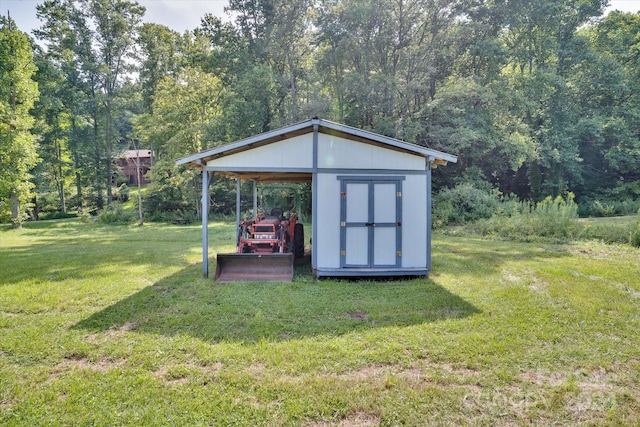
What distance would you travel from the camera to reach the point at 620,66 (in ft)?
60.1

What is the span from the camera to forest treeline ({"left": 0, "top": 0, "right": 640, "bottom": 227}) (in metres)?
16.3

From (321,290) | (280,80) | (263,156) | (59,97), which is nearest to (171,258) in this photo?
(263,156)

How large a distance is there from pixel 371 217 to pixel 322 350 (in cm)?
317

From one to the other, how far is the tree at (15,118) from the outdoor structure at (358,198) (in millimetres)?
13796

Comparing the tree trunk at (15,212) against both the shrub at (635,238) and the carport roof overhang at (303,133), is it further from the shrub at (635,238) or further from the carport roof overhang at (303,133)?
the shrub at (635,238)

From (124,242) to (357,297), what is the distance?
9.13 meters

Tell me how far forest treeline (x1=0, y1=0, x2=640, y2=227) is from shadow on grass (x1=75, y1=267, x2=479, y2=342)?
12003 millimetres

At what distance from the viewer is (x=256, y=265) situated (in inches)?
254

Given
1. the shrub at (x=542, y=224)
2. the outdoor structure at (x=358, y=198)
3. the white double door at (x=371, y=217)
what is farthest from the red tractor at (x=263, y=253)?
the shrub at (x=542, y=224)

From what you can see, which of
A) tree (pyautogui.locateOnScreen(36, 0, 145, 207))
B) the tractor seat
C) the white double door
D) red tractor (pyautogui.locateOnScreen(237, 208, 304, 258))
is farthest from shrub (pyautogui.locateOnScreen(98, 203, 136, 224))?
the white double door

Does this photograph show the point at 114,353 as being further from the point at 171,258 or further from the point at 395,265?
the point at 171,258

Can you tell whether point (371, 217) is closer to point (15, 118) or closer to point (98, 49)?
point (15, 118)

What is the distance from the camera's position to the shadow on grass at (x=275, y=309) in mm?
4031

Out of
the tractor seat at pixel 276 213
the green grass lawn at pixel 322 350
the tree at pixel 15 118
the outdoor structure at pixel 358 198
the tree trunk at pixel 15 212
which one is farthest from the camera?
the tree trunk at pixel 15 212
